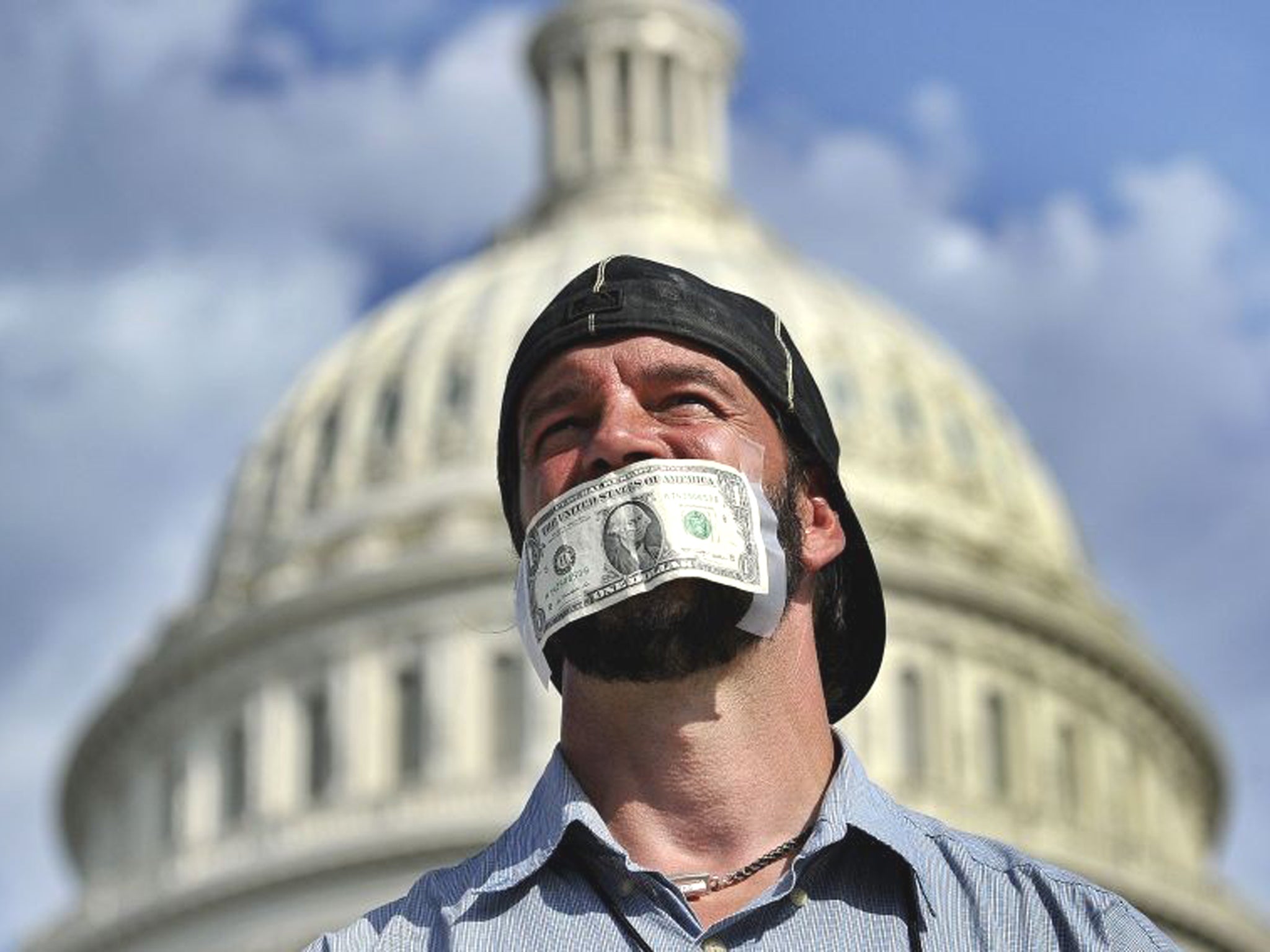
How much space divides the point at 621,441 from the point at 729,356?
0.88 ft

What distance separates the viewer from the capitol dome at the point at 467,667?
2586 inches

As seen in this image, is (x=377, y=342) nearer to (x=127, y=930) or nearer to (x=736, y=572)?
(x=127, y=930)

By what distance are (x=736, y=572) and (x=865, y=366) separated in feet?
228

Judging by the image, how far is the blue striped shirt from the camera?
17.9ft

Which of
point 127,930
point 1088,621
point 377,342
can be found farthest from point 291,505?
point 1088,621

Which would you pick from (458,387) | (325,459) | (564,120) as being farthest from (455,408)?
(564,120)

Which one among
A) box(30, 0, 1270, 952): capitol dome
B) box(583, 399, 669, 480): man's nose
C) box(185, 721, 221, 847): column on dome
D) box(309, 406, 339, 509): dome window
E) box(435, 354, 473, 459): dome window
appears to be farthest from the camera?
box(309, 406, 339, 509): dome window

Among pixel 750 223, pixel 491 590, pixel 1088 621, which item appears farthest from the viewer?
pixel 750 223

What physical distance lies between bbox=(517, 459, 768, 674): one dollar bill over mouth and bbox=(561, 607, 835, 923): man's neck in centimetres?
16

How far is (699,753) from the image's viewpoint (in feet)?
18.5

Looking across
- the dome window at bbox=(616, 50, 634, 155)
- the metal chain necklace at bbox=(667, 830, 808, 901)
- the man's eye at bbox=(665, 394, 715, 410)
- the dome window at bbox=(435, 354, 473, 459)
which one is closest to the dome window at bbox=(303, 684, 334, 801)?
the dome window at bbox=(435, 354, 473, 459)

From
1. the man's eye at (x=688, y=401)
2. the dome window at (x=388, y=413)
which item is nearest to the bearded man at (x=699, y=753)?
the man's eye at (x=688, y=401)

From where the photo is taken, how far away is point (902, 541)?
69.4m

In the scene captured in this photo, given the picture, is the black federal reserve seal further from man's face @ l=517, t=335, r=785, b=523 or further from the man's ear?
the man's ear
